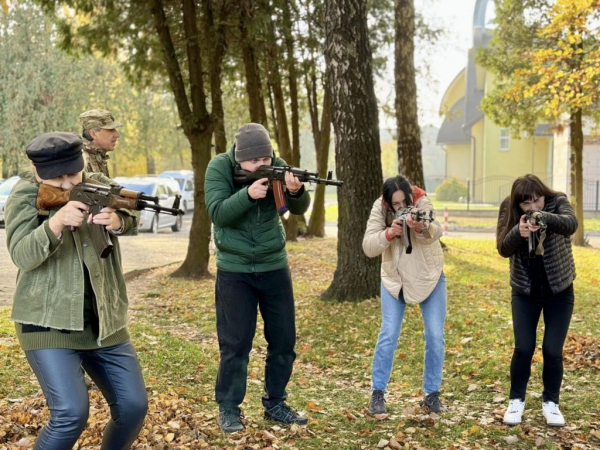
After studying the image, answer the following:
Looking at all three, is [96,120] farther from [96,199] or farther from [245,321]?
[96,199]

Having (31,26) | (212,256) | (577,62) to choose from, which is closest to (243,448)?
(212,256)

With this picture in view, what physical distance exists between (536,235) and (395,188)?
115 cm

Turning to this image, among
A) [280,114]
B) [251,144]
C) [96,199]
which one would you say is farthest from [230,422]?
[280,114]

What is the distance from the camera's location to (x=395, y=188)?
5984 millimetres

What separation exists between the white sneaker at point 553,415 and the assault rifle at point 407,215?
1607 mm

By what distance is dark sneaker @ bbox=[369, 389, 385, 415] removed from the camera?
6125 mm

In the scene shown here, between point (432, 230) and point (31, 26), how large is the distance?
4190 cm

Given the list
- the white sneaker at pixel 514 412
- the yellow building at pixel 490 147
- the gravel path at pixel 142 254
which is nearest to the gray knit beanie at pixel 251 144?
the white sneaker at pixel 514 412

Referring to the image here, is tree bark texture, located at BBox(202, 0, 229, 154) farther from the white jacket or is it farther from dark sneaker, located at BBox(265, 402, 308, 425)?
dark sneaker, located at BBox(265, 402, 308, 425)

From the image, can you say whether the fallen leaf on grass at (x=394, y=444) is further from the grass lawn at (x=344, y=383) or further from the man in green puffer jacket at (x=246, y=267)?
the man in green puffer jacket at (x=246, y=267)

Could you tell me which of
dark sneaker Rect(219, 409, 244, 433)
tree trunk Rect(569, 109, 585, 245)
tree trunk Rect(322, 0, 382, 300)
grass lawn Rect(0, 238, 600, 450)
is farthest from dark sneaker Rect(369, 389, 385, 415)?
tree trunk Rect(569, 109, 585, 245)

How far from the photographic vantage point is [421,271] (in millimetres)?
5941

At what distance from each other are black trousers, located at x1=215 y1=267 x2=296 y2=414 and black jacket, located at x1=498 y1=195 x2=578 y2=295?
170cm

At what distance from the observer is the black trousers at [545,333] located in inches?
221
